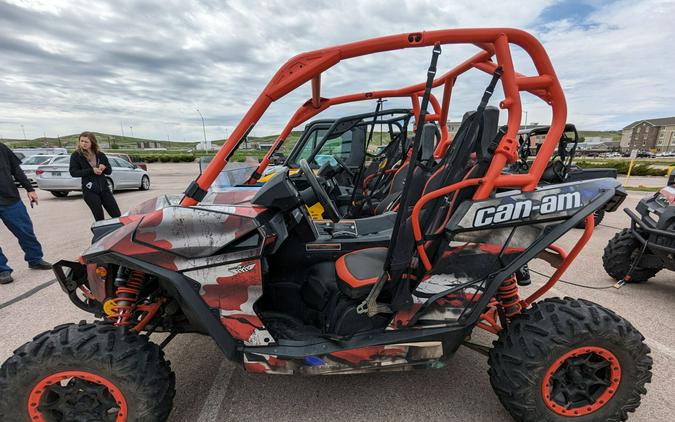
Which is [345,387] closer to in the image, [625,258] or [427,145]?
[427,145]

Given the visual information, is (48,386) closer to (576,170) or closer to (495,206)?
(495,206)

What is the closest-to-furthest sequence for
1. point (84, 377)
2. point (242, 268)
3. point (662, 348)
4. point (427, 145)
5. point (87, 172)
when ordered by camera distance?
point (84, 377) → point (242, 268) → point (662, 348) → point (427, 145) → point (87, 172)

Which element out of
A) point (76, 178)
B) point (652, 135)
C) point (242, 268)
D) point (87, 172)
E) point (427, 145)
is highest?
point (652, 135)

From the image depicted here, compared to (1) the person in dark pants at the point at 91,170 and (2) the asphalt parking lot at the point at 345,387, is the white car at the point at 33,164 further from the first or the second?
(2) the asphalt parking lot at the point at 345,387

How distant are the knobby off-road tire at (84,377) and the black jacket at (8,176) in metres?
3.46

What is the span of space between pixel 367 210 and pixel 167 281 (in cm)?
373

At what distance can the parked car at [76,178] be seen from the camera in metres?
10.7

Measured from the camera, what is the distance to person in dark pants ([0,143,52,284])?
4020mm

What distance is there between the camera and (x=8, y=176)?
4.03 metres

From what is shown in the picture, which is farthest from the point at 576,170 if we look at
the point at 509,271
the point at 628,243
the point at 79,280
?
the point at 79,280

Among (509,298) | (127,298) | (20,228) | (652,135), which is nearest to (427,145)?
(509,298)

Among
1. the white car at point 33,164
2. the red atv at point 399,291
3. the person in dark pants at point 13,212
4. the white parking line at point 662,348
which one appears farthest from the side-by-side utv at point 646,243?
the white car at point 33,164

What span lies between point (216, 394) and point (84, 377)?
0.80 metres

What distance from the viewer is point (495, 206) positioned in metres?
A: 1.74
